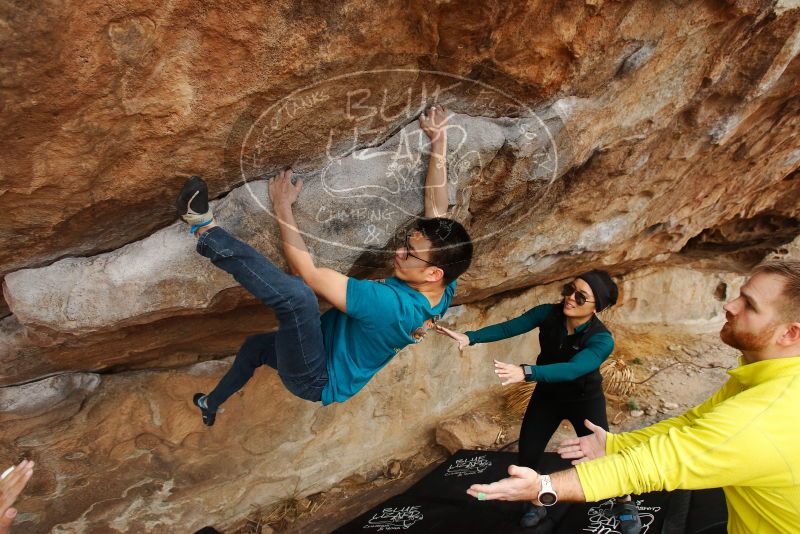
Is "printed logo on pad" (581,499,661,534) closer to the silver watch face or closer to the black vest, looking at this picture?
the black vest

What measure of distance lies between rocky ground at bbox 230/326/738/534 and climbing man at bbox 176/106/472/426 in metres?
1.91

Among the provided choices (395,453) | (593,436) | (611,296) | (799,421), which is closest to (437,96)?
(611,296)

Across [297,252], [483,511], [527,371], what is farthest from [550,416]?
[297,252]

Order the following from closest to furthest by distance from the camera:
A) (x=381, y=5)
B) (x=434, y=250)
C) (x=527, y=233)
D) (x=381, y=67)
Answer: (x=381, y=5), (x=381, y=67), (x=434, y=250), (x=527, y=233)

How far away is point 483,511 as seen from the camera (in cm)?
344

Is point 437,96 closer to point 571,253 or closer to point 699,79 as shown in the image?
point 699,79

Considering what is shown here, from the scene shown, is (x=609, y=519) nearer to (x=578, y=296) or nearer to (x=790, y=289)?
(x=578, y=296)

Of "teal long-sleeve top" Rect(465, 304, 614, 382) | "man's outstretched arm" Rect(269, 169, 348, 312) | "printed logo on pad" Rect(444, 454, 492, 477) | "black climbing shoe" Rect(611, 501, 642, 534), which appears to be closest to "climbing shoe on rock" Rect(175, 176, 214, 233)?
"man's outstretched arm" Rect(269, 169, 348, 312)

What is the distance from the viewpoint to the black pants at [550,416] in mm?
2785

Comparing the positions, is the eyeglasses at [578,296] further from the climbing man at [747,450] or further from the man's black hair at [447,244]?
the climbing man at [747,450]

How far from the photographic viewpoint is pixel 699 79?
2.66m

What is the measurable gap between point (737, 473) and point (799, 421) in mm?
231

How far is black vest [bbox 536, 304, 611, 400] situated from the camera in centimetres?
266

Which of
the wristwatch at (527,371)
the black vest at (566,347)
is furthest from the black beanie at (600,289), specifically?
the wristwatch at (527,371)
